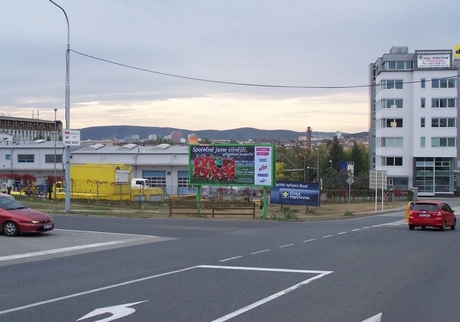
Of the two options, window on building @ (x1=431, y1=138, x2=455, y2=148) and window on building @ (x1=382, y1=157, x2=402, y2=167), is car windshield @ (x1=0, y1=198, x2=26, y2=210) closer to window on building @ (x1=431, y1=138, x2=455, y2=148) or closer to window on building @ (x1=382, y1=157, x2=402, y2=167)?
window on building @ (x1=382, y1=157, x2=402, y2=167)

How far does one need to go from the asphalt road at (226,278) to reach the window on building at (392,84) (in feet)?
199

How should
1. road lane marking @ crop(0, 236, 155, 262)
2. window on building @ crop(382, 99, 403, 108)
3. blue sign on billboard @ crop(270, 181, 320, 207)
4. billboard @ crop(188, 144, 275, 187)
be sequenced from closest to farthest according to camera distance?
road lane marking @ crop(0, 236, 155, 262), billboard @ crop(188, 144, 275, 187), blue sign on billboard @ crop(270, 181, 320, 207), window on building @ crop(382, 99, 403, 108)

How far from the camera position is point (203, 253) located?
18078mm

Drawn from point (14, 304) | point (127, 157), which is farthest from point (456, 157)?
point (14, 304)

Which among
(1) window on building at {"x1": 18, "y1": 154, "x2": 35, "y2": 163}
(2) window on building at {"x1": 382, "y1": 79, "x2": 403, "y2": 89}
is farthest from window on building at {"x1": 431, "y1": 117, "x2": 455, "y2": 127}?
(1) window on building at {"x1": 18, "y1": 154, "x2": 35, "y2": 163}

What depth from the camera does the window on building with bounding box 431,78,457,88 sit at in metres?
78.8

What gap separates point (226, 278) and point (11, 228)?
37.1 ft

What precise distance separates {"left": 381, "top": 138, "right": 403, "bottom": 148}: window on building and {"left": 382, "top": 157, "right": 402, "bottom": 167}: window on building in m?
1.75

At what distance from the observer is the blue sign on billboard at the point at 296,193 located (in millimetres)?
46812

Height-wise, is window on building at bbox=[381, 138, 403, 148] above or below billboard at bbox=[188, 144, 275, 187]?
above

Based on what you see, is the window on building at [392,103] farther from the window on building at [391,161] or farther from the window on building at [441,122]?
the window on building at [391,161]

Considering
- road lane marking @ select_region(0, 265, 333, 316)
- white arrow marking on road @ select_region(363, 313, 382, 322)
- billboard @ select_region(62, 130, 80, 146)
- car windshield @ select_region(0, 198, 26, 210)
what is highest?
billboard @ select_region(62, 130, 80, 146)

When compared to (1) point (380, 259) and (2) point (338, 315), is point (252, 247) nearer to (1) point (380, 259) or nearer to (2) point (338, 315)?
(1) point (380, 259)

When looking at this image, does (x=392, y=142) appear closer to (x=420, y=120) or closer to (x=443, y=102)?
(x=420, y=120)
